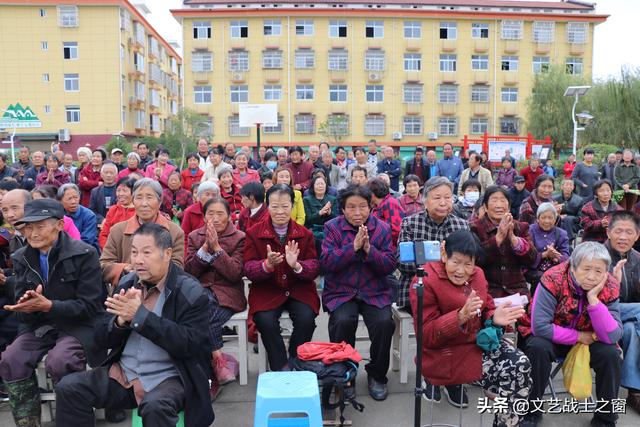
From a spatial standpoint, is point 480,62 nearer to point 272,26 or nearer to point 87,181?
point 272,26

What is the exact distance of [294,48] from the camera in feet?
105

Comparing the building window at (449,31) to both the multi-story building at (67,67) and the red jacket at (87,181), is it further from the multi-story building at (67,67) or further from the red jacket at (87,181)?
the red jacket at (87,181)

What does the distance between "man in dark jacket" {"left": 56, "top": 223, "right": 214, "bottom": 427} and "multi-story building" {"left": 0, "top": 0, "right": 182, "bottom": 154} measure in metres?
29.7

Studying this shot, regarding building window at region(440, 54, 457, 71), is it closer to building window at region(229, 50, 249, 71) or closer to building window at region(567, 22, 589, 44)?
building window at region(567, 22, 589, 44)

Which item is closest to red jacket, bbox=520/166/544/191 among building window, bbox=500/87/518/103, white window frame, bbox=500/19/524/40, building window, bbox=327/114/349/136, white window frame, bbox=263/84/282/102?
building window, bbox=327/114/349/136

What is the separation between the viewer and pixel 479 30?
33.2 m

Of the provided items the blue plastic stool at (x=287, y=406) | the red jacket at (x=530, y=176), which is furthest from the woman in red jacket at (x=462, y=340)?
the red jacket at (x=530, y=176)

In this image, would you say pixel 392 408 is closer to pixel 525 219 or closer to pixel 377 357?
pixel 377 357

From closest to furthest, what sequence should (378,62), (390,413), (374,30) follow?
1. (390,413)
2. (374,30)
3. (378,62)

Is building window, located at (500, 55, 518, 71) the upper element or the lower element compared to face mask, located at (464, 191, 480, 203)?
upper

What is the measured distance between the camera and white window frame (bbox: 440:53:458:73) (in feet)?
109

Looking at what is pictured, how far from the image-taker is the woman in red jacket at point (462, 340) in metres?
3.04

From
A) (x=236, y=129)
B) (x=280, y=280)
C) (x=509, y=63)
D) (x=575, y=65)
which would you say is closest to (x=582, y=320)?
(x=280, y=280)

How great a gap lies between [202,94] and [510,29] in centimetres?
2086
